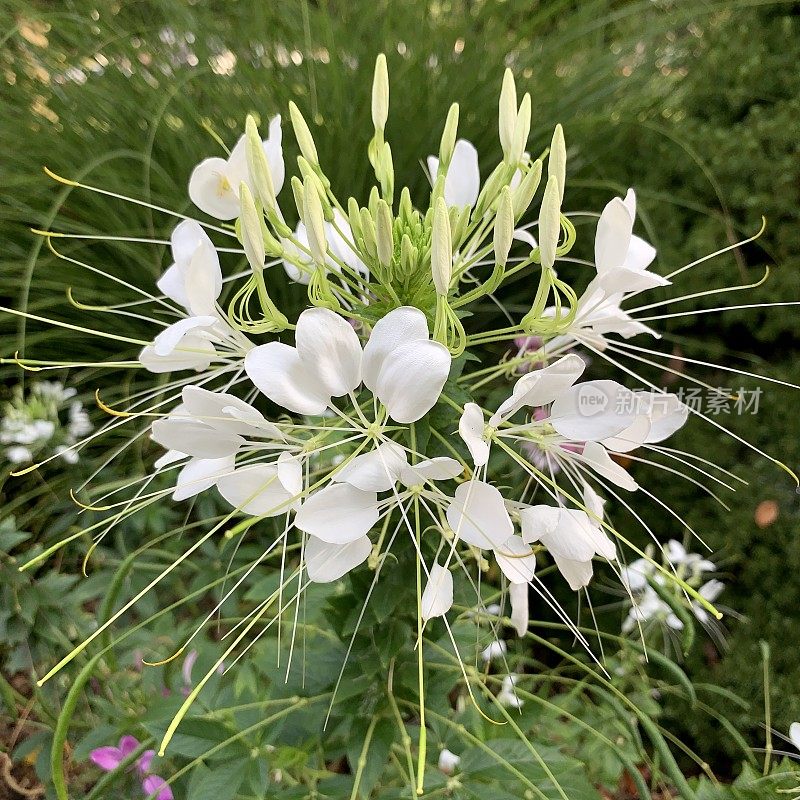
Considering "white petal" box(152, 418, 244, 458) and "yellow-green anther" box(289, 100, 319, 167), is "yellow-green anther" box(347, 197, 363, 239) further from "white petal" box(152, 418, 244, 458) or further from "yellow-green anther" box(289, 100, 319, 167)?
"white petal" box(152, 418, 244, 458)

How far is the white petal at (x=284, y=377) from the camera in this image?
1.42 feet

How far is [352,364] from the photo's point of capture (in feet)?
1.46

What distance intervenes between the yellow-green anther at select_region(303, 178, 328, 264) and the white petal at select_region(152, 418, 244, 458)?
169 mm

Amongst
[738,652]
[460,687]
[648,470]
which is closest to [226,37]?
[648,470]

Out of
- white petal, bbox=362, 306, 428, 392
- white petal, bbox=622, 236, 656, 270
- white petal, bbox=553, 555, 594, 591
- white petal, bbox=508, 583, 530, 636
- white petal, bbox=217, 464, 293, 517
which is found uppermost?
→ white petal, bbox=362, 306, 428, 392

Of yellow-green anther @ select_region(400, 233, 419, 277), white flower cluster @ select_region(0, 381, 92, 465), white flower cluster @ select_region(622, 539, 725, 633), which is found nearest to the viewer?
yellow-green anther @ select_region(400, 233, 419, 277)

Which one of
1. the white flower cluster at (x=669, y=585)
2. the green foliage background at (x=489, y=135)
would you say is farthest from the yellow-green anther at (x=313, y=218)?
the green foliage background at (x=489, y=135)

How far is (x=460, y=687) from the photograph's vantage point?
1121 mm

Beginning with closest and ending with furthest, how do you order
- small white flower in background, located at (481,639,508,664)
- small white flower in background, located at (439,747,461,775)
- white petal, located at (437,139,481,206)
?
white petal, located at (437,139,481,206) < small white flower in background, located at (439,747,461,775) < small white flower in background, located at (481,639,508,664)

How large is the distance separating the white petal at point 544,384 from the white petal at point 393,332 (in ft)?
0.29

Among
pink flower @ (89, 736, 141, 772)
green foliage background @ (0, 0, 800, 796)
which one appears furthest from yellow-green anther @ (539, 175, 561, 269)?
green foliage background @ (0, 0, 800, 796)

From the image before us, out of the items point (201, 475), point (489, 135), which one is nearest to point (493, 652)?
point (201, 475)

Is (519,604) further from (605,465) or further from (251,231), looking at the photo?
(251,231)

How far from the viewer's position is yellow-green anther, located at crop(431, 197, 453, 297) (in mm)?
446
